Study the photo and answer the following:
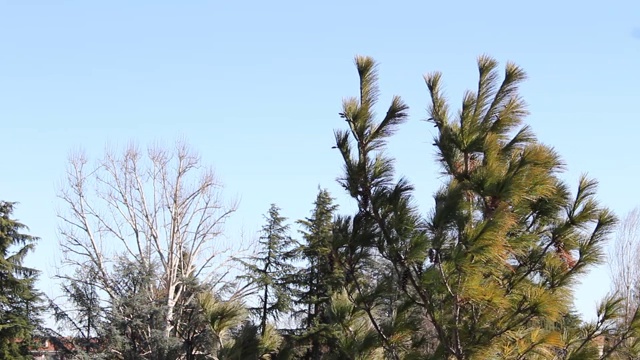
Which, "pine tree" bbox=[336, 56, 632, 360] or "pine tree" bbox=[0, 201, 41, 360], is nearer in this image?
"pine tree" bbox=[336, 56, 632, 360]

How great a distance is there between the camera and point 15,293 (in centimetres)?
2158

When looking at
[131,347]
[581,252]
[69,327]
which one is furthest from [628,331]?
[69,327]

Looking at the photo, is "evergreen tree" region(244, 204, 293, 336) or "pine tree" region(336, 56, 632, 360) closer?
"pine tree" region(336, 56, 632, 360)

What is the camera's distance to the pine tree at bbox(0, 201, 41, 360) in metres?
21.0

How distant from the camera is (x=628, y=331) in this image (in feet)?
22.8

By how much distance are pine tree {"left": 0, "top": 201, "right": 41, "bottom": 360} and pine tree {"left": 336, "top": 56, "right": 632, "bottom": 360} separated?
16.9 meters

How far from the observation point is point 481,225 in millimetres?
6039

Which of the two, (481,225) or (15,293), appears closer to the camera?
(481,225)

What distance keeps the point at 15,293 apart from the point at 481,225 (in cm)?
1856

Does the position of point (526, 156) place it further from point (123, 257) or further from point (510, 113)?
point (123, 257)

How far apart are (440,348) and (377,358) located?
0.56 m

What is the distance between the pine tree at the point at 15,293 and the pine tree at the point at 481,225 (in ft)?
55.4

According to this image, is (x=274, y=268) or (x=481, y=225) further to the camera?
(x=274, y=268)

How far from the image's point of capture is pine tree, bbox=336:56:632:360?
6.23 metres
